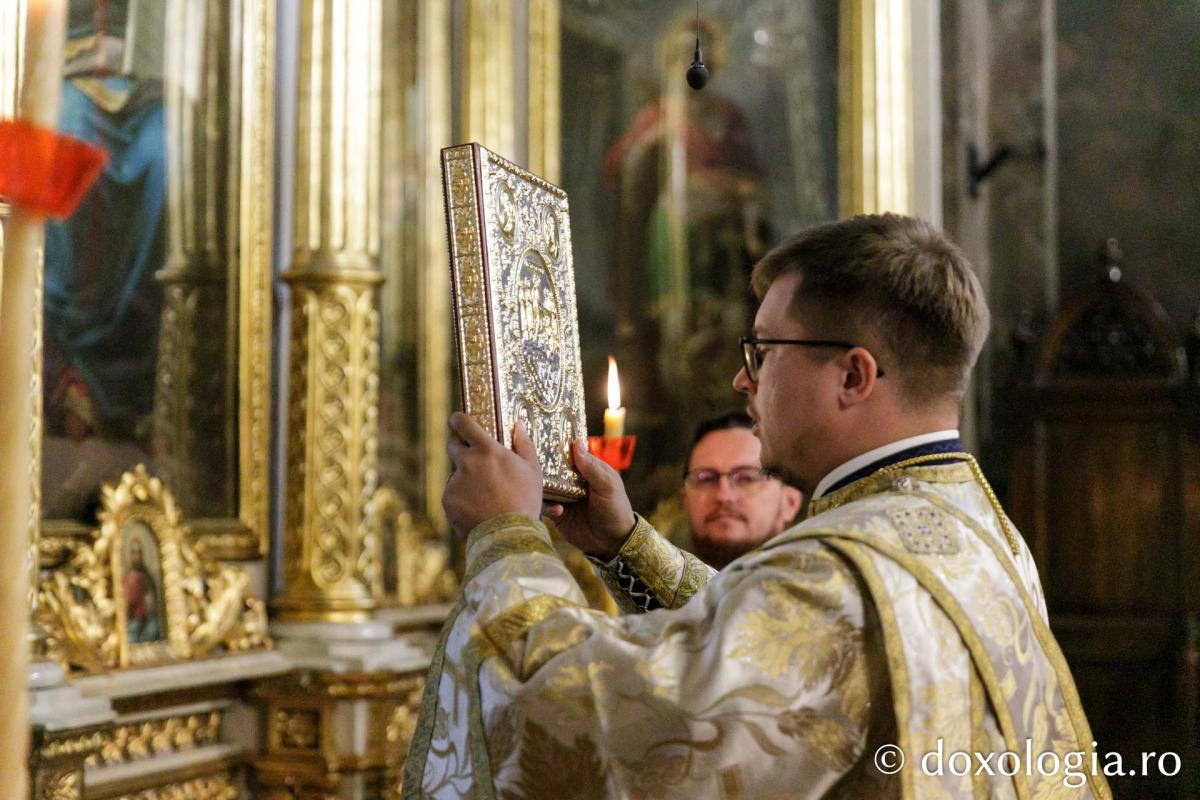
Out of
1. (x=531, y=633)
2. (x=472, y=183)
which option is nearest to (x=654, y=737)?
(x=531, y=633)

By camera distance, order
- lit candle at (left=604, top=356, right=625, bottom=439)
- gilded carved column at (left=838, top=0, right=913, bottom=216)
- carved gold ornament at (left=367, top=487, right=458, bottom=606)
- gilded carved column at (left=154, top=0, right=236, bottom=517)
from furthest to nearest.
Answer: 1. gilded carved column at (left=838, top=0, right=913, bottom=216)
2. carved gold ornament at (left=367, top=487, right=458, bottom=606)
3. gilded carved column at (left=154, top=0, right=236, bottom=517)
4. lit candle at (left=604, top=356, right=625, bottom=439)

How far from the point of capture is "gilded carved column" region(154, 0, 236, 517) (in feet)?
13.4

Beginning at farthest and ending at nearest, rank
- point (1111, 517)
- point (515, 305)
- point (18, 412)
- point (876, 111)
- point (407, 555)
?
point (1111, 517)
point (876, 111)
point (407, 555)
point (515, 305)
point (18, 412)

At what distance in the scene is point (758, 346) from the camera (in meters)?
2.00

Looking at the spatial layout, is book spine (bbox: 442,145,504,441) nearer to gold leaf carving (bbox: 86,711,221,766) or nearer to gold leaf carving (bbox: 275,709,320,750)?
gold leaf carving (bbox: 86,711,221,766)

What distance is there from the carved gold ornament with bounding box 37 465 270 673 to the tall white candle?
8.75ft

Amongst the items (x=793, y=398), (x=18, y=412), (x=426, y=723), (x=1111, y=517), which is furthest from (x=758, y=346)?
(x=1111, y=517)

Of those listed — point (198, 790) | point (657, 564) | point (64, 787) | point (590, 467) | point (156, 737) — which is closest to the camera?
point (590, 467)

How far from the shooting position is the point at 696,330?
20.8 feet

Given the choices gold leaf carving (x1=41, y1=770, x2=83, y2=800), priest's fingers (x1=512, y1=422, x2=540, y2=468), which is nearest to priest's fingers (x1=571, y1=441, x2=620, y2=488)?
priest's fingers (x1=512, y1=422, x2=540, y2=468)

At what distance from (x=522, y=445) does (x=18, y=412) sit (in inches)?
41.2

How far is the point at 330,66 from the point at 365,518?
1.36 metres

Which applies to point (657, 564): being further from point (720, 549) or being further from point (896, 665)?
point (720, 549)

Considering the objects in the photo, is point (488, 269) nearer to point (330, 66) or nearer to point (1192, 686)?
point (330, 66)
